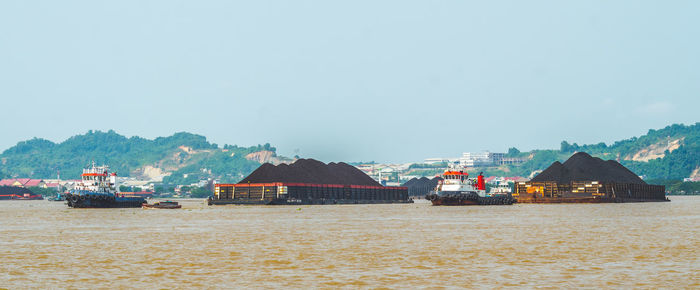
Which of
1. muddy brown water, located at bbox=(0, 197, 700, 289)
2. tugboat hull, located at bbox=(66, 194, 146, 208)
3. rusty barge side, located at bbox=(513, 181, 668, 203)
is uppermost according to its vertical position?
rusty barge side, located at bbox=(513, 181, 668, 203)

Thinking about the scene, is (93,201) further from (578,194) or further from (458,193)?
(578,194)

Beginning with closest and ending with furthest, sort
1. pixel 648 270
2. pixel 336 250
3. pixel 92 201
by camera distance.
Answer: pixel 648 270
pixel 336 250
pixel 92 201

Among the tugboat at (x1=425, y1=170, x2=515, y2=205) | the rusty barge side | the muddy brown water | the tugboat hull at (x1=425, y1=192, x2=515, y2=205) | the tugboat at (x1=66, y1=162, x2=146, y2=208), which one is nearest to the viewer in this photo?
the muddy brown water

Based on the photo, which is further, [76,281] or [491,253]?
[491,253]

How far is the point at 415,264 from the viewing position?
134 ft

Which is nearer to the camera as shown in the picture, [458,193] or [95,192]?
[95,192]

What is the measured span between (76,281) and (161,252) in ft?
44.8

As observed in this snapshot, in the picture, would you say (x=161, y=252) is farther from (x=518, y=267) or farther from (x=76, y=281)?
(x=518, y=267)

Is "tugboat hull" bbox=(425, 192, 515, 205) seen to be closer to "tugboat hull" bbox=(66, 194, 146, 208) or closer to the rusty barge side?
the rusty barge side

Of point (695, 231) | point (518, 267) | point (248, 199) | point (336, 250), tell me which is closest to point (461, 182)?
point (248, 199)

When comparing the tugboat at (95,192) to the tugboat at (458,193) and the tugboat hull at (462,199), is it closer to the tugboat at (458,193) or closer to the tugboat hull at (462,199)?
the tugboat hull at (462,199)

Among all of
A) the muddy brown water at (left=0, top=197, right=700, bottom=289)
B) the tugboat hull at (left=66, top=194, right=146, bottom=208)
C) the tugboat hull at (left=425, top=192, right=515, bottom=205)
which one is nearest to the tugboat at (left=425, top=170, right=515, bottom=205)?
the tugboat hull at (left=425, top=192, right=515, bottom=205)

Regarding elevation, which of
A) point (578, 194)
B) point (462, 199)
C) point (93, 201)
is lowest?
point (93, 201)

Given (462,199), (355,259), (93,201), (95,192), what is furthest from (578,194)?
(355,259)
